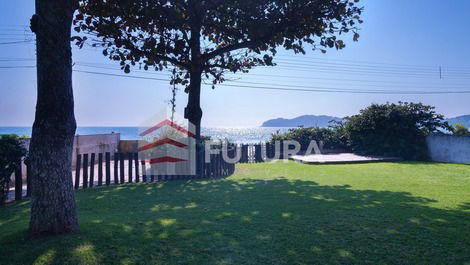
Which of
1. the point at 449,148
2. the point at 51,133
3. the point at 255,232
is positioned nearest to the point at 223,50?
the point at 51,133

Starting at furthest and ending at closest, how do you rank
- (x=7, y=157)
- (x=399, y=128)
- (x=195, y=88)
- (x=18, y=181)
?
(x=399, y=128)
(x=195, y=88)
(x=18, y=181)
(x=7, y=157)

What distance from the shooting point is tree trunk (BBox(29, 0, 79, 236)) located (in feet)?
11.4

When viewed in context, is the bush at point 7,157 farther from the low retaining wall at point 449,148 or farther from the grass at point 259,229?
the low retaining wall at point 449,148

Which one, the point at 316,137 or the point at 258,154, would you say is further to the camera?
the point at 316,137

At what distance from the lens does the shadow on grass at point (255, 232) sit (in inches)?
118

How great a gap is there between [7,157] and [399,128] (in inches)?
610

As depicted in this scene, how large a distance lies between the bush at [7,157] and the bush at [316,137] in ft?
43.3

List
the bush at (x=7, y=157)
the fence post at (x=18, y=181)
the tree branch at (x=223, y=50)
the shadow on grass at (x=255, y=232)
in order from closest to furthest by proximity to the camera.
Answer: the shadow on grass at (x=255, y=232), the bush at (x=7, y=157), the fence post at (x=18, y=181), the tree branch at (x=223, y=50)

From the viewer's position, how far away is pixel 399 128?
1495cm

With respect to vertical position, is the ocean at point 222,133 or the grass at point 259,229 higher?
the ocean at point 222,133

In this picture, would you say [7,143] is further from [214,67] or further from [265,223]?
[214,67]

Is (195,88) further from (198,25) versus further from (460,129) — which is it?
(460,129)

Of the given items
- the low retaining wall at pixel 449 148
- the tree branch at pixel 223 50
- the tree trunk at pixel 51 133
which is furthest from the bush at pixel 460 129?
the tree trunk at pixel 51 133

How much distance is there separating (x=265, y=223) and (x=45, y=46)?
138 inches
